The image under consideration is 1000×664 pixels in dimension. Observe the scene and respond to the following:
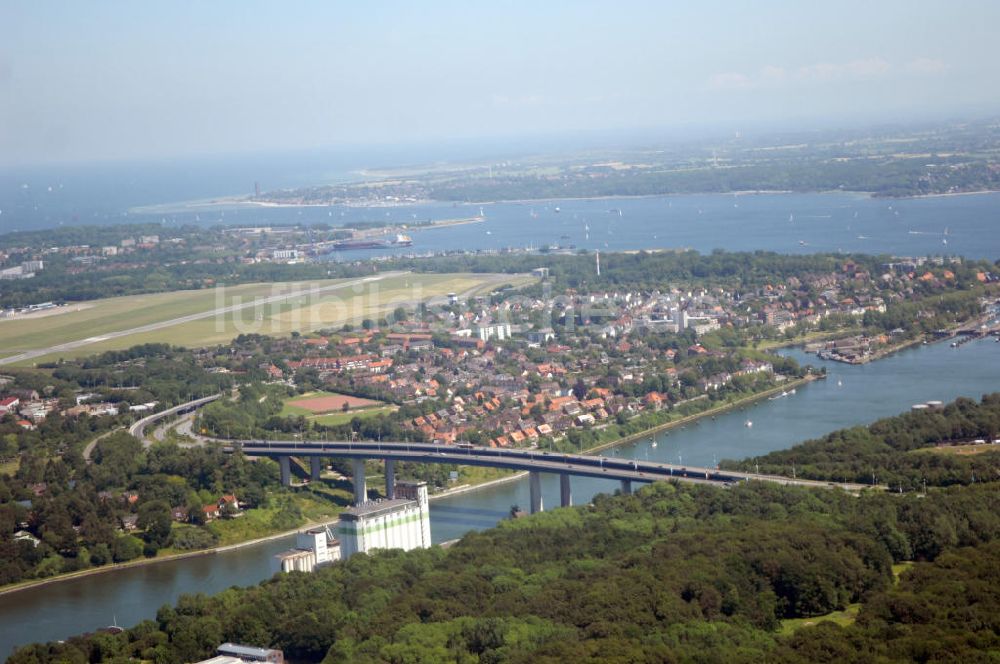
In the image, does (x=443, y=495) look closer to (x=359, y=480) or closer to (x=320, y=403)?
(x=359, y=480)

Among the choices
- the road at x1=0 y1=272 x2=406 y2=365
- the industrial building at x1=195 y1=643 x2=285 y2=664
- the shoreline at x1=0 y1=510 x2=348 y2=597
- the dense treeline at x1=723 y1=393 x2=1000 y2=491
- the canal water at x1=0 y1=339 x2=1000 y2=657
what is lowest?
the shoreline at x1=0 y1=510 x2=348 y2=597

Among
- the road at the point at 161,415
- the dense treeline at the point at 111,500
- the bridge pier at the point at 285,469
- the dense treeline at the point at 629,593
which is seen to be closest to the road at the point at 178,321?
the road at the point at 161,415

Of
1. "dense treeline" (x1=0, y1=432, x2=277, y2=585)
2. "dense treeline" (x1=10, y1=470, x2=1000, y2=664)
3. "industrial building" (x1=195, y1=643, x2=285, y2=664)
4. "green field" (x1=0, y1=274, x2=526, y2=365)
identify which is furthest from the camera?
"green field" (x1=0, y1=274, x2=526, y2=365)

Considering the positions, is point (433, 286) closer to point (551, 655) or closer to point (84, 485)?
point (84, 485)

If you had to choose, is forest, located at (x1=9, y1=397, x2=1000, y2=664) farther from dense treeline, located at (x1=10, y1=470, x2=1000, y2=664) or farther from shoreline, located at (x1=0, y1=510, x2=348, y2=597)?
shoreline, located at (x1=0, y1=510, x2=348, y2=597)

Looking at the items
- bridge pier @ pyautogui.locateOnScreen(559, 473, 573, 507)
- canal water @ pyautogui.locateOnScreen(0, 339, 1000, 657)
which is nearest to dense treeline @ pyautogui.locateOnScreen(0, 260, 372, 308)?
canal water @ pyautogui.locateOnScreen(0, 339, 1000, 657)

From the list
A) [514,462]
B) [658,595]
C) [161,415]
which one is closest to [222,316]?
[161,415]
